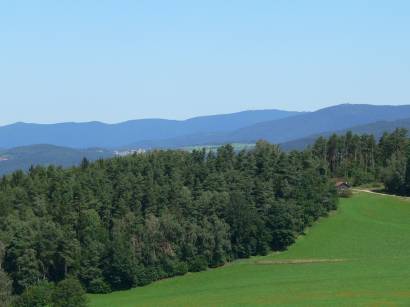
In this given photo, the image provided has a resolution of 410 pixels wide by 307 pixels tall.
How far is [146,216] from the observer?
99188 mm

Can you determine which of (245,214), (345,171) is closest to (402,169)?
(345,171)

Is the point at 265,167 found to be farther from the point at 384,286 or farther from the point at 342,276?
the point at 384,286

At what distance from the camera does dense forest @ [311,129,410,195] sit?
148375mm

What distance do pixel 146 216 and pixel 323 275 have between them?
28.9 meters

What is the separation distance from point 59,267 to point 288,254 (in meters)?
29.3

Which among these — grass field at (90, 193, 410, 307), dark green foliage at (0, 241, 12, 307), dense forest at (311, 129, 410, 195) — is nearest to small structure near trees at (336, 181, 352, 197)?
grass field at (90, 193, 410, 307)

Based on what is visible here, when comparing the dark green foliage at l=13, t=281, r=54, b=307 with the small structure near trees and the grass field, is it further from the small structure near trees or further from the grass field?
the small structure near trees

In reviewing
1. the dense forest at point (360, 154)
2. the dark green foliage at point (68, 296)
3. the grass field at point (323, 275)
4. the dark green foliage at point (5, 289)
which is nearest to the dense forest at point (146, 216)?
the dark green foliage at point (5, 289)

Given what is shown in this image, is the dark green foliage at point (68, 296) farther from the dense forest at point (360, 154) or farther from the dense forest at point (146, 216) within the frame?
the dense forest at point (360, 154)

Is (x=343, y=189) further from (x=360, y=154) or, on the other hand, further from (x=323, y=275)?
(x=323, y=275)

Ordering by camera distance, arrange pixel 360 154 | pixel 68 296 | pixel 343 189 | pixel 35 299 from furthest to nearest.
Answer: pixel 360 154 → pixel 343 189 → pixel 35 299 → pixel 68 296

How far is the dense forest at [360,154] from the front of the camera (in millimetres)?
148375

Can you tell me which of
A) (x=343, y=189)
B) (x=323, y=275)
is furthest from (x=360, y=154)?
(x=323, y=275)

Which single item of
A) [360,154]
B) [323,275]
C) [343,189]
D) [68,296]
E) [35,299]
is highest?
[360,154]
